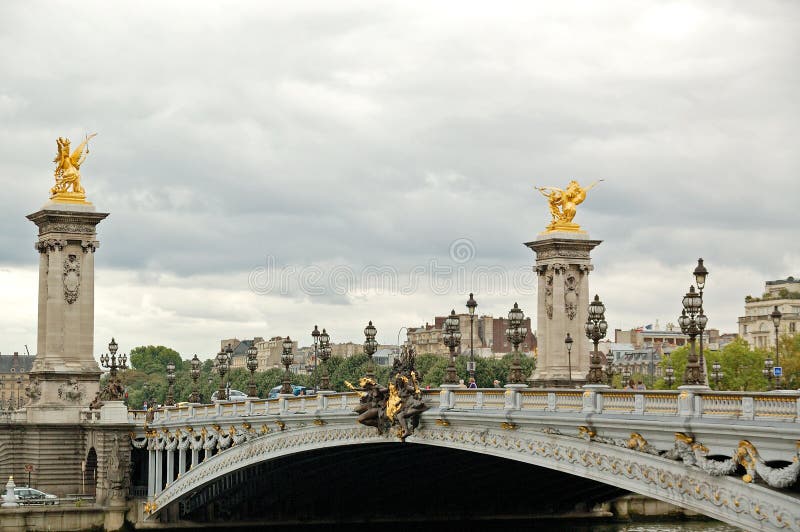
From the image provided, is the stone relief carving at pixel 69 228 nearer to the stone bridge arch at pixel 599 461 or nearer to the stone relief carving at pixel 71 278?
the stone relief carving at pixel 71 278

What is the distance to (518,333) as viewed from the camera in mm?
45688

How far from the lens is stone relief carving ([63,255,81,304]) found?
85.0m

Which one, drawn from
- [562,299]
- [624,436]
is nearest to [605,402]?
[624,436]

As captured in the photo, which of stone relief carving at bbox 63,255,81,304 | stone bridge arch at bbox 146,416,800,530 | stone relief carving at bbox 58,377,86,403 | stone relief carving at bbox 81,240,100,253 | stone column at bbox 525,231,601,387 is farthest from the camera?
stone relief carving at bbox 81,240,100,253

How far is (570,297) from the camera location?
8388 centimetres

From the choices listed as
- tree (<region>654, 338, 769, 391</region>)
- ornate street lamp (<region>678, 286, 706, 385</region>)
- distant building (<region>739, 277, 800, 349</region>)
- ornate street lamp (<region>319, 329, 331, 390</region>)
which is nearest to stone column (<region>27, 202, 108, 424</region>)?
ornate street lamp (<region>319, 329, 331, 390</region>)

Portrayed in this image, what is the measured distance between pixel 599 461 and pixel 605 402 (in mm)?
1354

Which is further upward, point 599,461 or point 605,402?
point 605,402

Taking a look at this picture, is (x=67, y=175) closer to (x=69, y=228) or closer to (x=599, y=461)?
(x=69, y=228)

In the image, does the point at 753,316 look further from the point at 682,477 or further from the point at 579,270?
the point at 682,477

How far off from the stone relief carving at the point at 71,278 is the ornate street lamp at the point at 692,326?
173 ft

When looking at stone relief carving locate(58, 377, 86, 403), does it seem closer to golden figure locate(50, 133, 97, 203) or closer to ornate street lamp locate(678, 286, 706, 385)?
golden figure locate(50, 133, 97, 203)

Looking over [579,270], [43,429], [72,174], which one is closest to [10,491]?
[43,429]

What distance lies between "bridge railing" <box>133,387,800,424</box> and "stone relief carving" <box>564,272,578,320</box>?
89.9 ft
